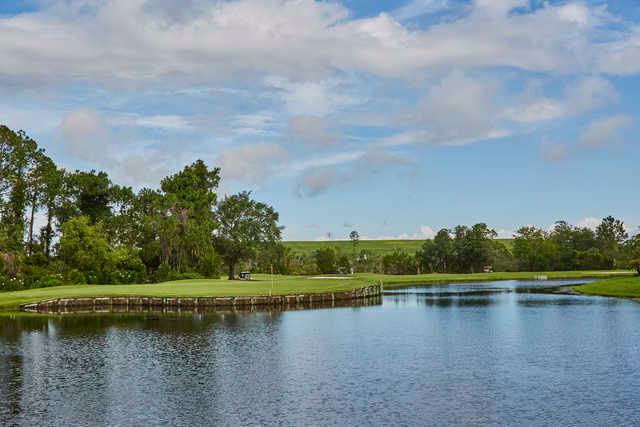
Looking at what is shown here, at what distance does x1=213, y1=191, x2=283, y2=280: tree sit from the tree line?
0.68ft

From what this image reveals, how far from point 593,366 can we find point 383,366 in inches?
452

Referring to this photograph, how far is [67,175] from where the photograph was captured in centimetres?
12119

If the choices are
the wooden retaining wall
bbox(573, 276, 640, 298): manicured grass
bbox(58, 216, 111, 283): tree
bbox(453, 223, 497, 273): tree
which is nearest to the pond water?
the wooden retaining wall

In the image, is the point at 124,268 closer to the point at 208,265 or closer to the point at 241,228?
the point at 208,265

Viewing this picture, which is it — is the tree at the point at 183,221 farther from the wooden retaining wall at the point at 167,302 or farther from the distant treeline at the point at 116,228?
the wooden retaining wall at the point at 167,302

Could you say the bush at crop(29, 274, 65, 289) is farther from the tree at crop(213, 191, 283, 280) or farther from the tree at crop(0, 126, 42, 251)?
the tree at crop(213, 191, 283, 280)

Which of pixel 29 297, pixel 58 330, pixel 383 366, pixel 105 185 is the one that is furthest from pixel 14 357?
pixel 105 185

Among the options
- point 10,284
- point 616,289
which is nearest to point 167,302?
point 10,284

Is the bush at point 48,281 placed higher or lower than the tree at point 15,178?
lower

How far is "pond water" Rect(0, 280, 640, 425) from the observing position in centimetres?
2688

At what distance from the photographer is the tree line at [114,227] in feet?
343

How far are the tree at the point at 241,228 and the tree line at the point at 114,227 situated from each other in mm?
206

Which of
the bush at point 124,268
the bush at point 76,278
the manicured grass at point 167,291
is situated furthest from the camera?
the bush at point 124,268

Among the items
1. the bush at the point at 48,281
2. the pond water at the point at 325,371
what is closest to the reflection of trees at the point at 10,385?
the pond water at the point at 325,371
